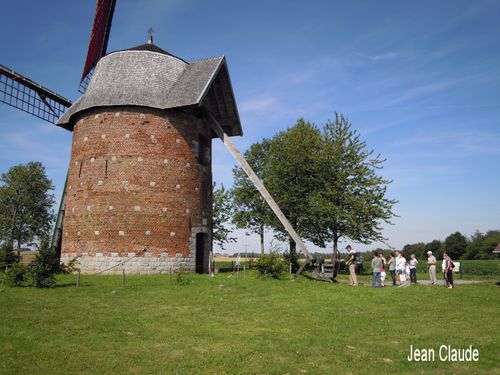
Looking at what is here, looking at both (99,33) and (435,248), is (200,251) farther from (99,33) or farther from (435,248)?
(435,248)

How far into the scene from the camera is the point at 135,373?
641cm

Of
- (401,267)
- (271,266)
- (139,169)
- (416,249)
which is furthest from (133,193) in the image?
(416,249)

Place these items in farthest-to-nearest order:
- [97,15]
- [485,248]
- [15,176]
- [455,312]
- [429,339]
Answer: [485,248]
[15,176]
[97,15]
[455,312]
[429,339]

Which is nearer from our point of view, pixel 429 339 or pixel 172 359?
pixel 172 359

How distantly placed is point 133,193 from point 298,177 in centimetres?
1704

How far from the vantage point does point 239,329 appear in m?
9.53

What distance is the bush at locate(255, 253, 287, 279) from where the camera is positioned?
2003 cm

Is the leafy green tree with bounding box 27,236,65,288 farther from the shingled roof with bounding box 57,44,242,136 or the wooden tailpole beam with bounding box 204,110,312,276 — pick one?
the wooden tailpole beam with bounding box 204,110,312,276

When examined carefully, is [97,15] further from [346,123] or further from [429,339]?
[429,339]

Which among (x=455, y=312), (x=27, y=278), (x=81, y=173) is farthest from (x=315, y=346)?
(x=81, y=173)

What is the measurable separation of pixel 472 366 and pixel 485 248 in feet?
317

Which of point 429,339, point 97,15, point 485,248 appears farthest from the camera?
point 485,248

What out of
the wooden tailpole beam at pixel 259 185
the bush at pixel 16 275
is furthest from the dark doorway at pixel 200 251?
the bush at pixel 16 275

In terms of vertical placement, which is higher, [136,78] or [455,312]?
[136,78]
